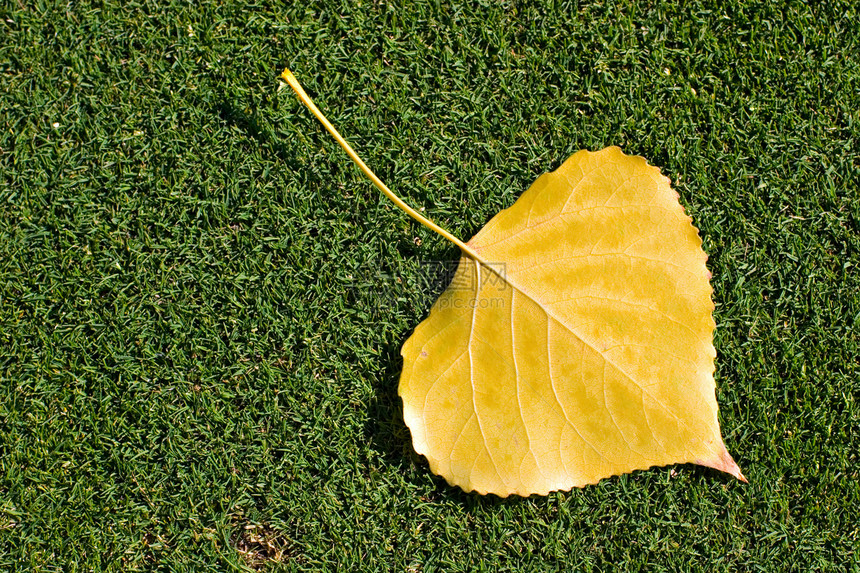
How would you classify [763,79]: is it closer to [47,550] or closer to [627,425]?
[627,425]

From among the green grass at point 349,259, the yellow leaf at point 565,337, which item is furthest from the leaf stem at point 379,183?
the green grass at point 349,259

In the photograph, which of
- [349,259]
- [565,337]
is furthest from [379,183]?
[565,337]

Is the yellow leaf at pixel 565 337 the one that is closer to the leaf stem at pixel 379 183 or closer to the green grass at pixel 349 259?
the leaf stem at pixel 379 183

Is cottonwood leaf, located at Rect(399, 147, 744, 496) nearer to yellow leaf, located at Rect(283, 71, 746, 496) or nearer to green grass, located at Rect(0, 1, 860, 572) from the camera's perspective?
yellow leaf, located at Rect(283, 71, 746, 496)

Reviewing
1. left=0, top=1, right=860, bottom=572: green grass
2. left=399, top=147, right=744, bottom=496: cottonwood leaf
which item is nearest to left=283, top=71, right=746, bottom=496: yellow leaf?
left=399, top=147, right=744, bottom=496: cottonwood leaf

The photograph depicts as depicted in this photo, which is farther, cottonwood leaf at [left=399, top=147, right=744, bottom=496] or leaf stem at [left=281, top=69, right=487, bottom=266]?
leaf stem at [left=281, top=69, right=487, bottom=266]

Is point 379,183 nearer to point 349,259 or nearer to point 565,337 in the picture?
point 349,259
